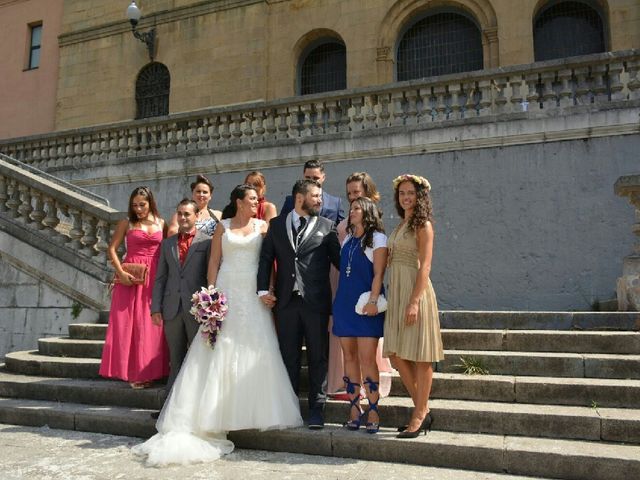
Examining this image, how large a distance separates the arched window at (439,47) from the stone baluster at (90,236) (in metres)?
9.78

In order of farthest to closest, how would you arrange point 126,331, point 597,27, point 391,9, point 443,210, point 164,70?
point 164,70
point 391,9
point 597,27
point 443,210
point 126,331

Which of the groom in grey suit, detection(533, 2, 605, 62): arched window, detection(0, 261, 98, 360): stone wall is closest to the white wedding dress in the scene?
the groom in grey suit

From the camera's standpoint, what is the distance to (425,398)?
432 centimetres

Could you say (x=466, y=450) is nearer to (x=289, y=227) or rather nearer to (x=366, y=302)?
(x=366, y=302)

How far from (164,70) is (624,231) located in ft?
47.2

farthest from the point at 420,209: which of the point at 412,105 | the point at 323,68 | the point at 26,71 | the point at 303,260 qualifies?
the point at 26,71

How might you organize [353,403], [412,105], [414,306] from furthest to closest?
1. [412,105]
2. [353,403]
3. [414,306]

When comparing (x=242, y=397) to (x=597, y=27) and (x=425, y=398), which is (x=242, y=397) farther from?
(x=597, y=27)

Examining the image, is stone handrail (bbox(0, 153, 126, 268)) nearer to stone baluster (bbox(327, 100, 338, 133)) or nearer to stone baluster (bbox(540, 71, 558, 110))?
stone baluster (bbox(327, 100, 338, 133))

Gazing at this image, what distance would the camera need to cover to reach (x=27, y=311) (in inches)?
326

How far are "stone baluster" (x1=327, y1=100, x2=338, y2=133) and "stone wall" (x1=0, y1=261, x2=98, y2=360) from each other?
18.6ft

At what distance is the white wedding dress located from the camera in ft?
14.4

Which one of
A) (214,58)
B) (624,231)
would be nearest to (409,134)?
(624,231)

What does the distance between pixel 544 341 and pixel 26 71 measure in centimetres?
2054
